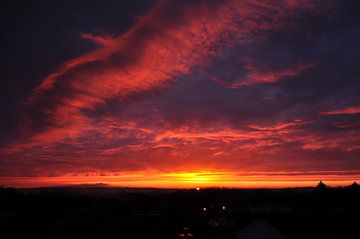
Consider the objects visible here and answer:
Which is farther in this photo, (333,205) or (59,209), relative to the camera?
(59,209)

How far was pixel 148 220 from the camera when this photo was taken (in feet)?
207

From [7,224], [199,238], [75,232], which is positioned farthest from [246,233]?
[7,224]

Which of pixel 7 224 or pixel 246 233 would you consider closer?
pixel 246 233

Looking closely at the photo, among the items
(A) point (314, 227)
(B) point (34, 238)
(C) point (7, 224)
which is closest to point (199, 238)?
(A) point (314, 227)

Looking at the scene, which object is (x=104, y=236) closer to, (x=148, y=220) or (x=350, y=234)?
(x=148, y=220)

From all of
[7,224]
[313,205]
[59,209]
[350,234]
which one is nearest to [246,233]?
[350,234]

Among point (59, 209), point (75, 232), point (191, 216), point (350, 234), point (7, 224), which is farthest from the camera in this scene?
point (59, 209)

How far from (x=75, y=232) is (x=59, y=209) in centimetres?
4456

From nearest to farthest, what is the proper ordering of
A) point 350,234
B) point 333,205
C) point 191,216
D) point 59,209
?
point 350,234
point 191,216
point 333,205
point 59,209

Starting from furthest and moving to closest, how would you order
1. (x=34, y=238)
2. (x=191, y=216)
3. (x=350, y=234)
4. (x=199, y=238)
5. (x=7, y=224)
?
(x=191, y=216), (x=7, y=224), (x=34, y=238), (x=199, y=238), (x=350, y=234)

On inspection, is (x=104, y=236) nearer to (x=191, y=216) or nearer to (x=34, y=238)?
(x=34, y=238)

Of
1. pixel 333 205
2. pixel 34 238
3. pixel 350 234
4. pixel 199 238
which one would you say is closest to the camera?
pixel 350 234

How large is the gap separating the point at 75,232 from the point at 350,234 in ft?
126

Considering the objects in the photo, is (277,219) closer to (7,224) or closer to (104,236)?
(104,236)
